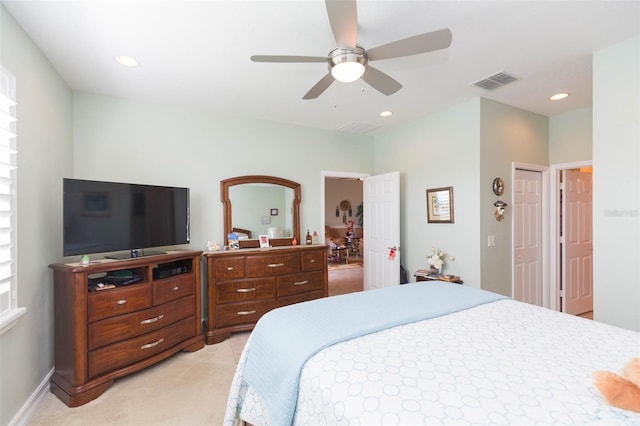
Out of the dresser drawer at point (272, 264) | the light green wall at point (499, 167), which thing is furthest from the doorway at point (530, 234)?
the dresser drawer at point (272, 264)

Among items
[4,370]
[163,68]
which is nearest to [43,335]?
[4,370]

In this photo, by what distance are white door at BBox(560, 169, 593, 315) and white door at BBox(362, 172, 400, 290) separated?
2.17 metres

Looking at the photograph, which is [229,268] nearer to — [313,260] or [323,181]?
[313,260]

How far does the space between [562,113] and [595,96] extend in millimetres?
A: 1640

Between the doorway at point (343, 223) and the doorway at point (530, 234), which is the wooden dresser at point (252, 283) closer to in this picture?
the doorway at point (530, 234)

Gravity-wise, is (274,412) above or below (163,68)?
below

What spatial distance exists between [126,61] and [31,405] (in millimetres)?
2637

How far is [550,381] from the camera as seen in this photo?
104cm

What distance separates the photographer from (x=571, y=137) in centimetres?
369

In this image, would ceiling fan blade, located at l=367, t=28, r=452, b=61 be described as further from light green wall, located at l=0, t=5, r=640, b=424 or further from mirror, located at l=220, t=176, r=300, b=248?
mirror, located at l=220, t=176, r=300, b=248

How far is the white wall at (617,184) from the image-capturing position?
7.16 feet

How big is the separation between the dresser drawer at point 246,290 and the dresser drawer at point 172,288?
349mm

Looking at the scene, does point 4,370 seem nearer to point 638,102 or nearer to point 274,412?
point 274,412

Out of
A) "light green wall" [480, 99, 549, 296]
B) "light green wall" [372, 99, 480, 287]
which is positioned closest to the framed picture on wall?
"light green wall" [372, 99, 480, 287]
